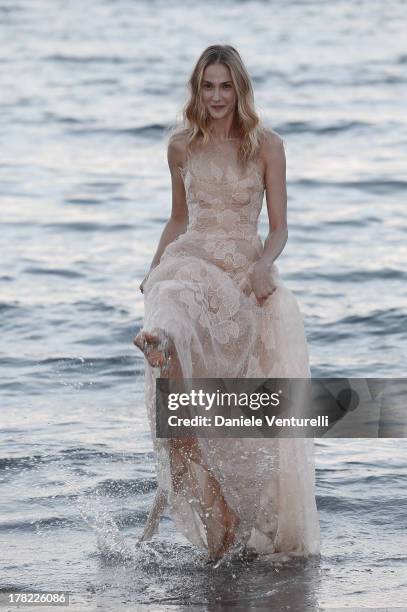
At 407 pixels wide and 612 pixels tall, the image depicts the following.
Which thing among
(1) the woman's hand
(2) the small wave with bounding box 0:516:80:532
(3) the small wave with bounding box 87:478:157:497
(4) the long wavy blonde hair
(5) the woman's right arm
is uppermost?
(4) the long wavy blonde hair

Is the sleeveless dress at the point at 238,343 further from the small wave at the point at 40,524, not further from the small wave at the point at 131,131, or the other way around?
the small wave at the point at 131,131

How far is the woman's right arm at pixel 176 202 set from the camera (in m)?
6.07

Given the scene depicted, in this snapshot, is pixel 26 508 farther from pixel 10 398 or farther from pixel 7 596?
pixel 10 398

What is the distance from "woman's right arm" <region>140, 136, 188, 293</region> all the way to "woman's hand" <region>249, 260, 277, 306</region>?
1.52ft

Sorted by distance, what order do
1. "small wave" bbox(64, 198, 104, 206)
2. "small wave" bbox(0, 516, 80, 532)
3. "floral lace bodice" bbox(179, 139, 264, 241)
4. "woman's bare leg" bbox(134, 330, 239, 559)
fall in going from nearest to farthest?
"woman's bare leg" bbox(134, 330, 239, 559), "floral lace bodice" bbox(179, 139, 264, 241), "small wave" bbox(0, 516, 80, 532), "small wave" bbox(64, 198, 104, 206)

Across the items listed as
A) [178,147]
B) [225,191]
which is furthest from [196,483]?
[178,147]

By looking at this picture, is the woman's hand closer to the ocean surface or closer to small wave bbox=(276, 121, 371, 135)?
the ocean surface

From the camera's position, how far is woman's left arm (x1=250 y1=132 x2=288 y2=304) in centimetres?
587

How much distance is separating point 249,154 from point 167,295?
0.68 m

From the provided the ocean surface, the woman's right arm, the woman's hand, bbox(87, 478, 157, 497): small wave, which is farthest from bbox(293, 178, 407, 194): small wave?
the woman's hand

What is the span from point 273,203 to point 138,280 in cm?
568

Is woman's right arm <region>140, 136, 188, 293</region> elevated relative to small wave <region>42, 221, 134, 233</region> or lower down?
elevated

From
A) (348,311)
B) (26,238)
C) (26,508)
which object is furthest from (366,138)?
(26,508)

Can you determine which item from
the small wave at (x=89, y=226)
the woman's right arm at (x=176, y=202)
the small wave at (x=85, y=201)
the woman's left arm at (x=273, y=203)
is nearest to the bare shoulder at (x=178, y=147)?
the woman's right arm at (x=176, y=202)
